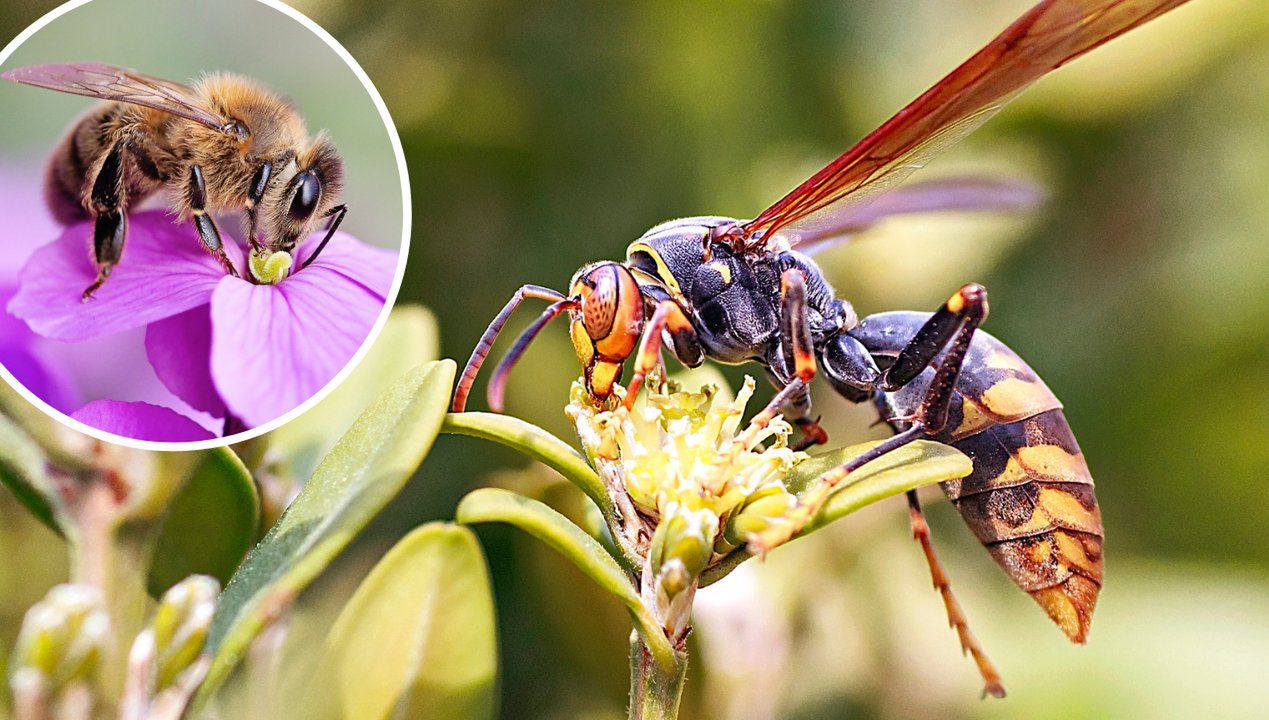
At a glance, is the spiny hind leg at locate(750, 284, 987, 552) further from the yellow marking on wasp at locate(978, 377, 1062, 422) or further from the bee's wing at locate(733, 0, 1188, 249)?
the bee's wing at locate(733, 0, 1188, 249)

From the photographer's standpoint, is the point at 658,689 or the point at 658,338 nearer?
the point at 658,689

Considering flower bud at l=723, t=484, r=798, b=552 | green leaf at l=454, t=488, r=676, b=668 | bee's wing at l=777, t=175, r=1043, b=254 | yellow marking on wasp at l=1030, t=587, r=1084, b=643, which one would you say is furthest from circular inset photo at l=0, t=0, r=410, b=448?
yellow marking on wasp at l=1030, t=587, r=1084, b=643

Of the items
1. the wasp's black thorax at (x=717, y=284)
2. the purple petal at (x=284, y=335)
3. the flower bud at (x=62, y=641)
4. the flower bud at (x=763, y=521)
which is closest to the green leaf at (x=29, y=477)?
the flower bud at (x=62, y=641)

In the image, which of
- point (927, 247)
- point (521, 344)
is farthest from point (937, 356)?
point (927, 247)

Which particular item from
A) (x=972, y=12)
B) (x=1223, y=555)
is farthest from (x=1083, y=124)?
(x=1223, y=555)

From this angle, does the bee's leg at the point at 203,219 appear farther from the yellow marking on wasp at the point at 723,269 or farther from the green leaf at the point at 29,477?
the yellow marking on wasp at the point at 723,269

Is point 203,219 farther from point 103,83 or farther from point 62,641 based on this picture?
point 62,641
